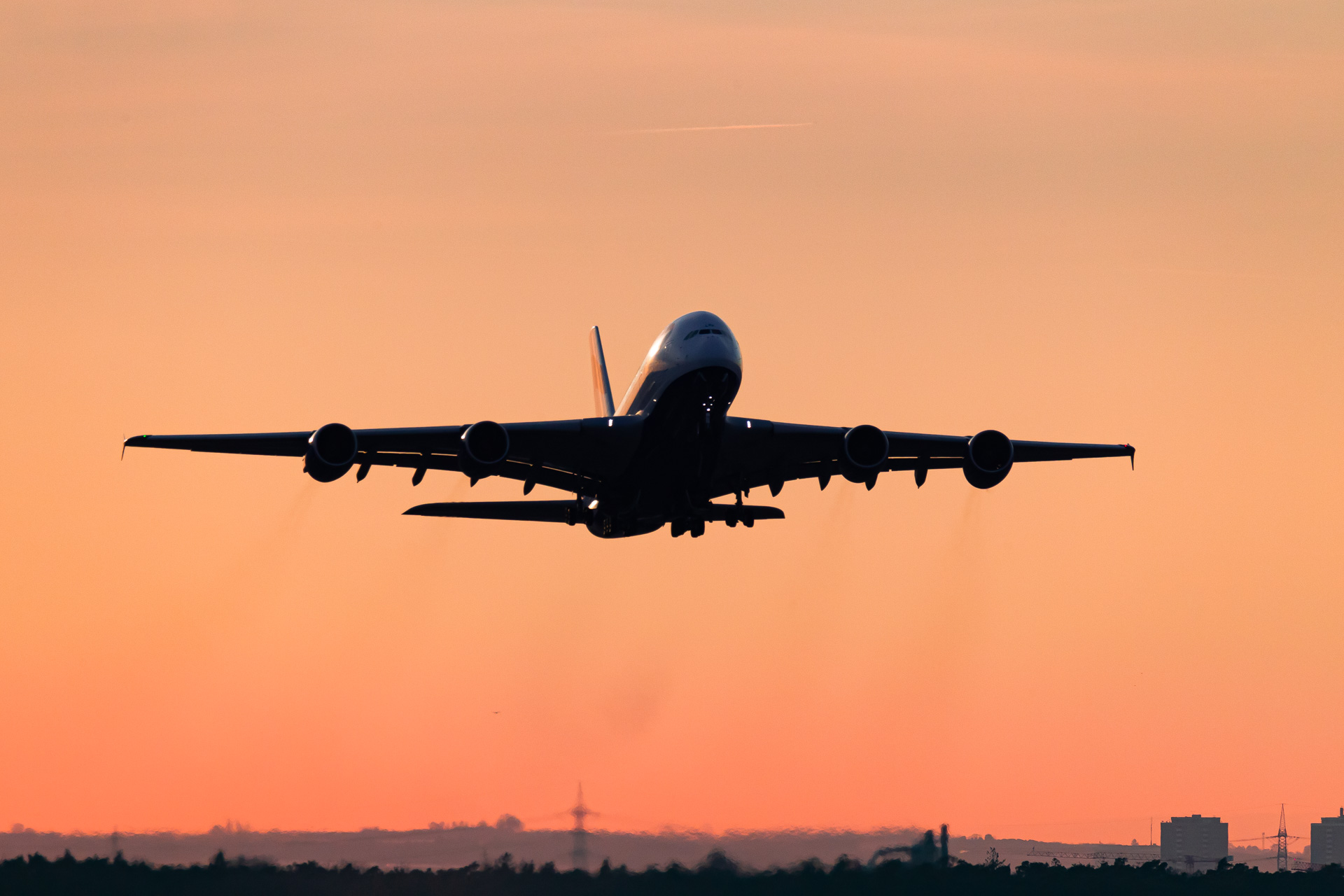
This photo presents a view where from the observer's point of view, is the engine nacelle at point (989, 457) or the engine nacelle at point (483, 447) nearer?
the engine nacelle at point (483, 447)

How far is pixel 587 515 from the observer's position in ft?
176

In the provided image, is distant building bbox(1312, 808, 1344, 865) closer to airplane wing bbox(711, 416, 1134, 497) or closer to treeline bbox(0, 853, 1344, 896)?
treeline bbox(0, 853, 1344, 896)

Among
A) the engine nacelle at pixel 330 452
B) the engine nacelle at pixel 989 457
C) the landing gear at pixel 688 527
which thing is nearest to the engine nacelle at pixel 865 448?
the engine nacelle at pixel 989 457

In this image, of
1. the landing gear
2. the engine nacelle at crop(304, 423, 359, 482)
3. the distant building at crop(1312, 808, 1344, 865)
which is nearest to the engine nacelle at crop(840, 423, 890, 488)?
the landing gear

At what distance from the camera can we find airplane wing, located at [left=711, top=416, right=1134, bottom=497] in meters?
50.7

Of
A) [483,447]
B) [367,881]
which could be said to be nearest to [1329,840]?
[367,881]

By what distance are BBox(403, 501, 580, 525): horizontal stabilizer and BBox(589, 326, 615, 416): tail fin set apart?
21302 millimetres

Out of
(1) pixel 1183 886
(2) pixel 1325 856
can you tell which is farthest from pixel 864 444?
(2) pixel 1325 856

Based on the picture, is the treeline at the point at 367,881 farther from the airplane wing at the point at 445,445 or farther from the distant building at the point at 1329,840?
the distant building at the point at 1329,840

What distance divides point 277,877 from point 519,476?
36.0m

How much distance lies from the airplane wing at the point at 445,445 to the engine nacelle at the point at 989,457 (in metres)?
10.3

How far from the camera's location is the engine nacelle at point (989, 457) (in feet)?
168

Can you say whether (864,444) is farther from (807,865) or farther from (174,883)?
(174,883)

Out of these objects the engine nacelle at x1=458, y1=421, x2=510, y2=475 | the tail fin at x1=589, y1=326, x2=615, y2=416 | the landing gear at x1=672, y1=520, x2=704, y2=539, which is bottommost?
the landing gear at x1=672, y1=520, x2=704, y2=539
